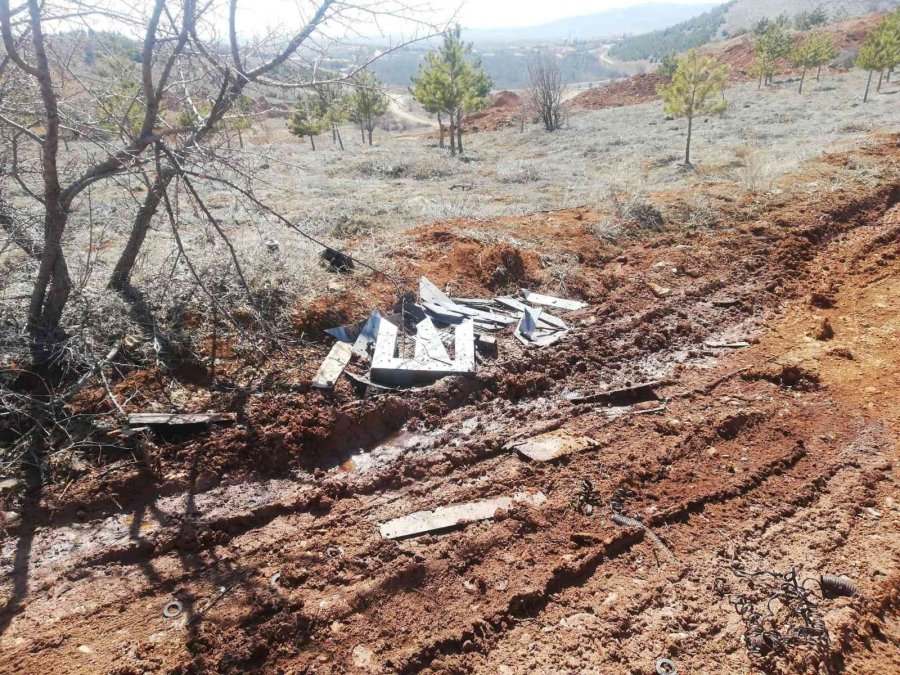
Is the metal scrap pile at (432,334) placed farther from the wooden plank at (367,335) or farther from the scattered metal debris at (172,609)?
the scattered metal debris at (172,609)

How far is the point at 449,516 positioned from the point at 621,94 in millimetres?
47639

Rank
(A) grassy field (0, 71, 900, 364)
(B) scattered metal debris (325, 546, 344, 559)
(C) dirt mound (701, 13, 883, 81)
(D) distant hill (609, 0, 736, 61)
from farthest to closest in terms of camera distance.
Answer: (D) distant hill (609, 0, 736, 61), (C) dirt mound (701, 13, 883, 81), (A) grassy field (0, 71, 900, 364), (B) scattered metal debris (325, 546, 344, 559)

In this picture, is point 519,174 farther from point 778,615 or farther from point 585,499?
point 778,615

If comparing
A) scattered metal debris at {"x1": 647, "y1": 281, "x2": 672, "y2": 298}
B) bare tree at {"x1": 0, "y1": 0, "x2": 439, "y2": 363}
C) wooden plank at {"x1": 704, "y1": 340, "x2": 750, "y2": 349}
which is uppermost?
bare tree at {"x1": 0, "y1": 0, "x2": 439, "y2": 363}

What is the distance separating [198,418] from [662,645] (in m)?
3.86

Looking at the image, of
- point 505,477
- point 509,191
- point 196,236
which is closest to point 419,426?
point 505,477

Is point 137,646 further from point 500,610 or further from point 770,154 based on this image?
point 770,154

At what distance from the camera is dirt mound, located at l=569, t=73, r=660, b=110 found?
40753 millimetres

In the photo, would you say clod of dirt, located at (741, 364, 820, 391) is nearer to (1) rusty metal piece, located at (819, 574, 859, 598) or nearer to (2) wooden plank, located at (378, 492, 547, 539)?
(1) rusty metal piece, located at (819, 574, 859, 598)

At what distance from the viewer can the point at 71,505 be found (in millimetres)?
3592

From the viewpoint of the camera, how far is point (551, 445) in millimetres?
4293

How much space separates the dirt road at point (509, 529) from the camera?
2.75 metres

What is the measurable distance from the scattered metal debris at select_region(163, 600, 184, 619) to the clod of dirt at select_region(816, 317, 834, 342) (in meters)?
6.83

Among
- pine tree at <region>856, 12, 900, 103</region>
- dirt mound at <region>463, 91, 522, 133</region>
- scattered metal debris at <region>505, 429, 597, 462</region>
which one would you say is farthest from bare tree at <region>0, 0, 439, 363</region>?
dirt mound at <region>463, 91, 522, 133</region>
